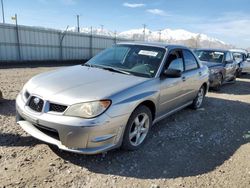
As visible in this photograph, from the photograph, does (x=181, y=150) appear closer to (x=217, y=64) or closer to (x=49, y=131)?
(x=49, y=131)

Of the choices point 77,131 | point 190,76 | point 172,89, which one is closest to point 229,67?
point 190,76

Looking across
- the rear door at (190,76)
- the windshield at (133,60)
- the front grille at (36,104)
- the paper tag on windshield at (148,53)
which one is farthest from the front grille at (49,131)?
the rear door at (190,76)

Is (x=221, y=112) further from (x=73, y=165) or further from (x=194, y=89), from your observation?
(x=73, y=165)

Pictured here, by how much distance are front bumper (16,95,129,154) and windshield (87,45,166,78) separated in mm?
1196

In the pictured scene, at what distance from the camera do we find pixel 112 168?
324cm

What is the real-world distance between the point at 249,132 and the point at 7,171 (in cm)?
466

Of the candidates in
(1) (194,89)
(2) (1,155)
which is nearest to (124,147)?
(2) (1,155)

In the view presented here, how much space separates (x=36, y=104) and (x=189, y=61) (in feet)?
12.1

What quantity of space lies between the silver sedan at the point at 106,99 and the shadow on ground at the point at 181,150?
31 cm

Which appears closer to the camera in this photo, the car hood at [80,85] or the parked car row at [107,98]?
the parked car row at [107,98]

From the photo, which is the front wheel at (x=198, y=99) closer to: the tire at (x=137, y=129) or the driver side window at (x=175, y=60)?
the driver side window at (x=175, y=60)

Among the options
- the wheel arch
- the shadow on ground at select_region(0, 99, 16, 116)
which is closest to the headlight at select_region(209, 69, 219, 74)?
the wheel arch

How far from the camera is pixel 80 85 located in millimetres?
3338

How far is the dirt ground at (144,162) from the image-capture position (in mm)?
2971
